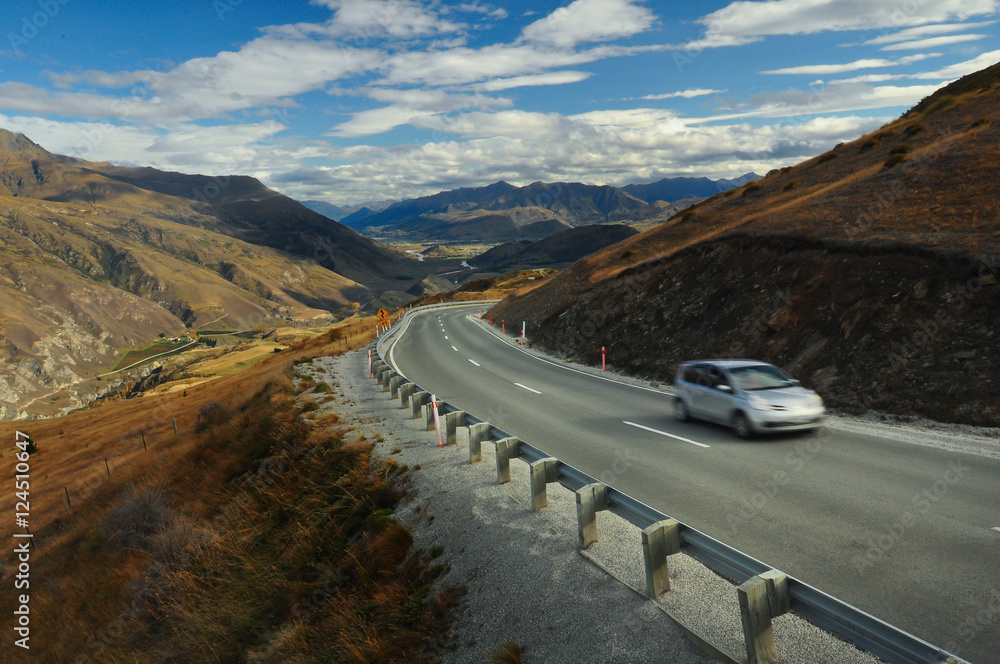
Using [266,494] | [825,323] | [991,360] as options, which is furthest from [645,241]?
[266,494]

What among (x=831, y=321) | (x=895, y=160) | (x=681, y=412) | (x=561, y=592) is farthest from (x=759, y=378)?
(x=895, y=160)

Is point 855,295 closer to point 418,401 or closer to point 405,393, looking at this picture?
point 418,401

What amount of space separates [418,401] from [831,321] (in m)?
12.9

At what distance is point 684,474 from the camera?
9102 millimetres

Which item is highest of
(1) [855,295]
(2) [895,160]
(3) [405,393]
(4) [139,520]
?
(2) [895,160]

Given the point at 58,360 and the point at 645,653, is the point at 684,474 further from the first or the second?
the point at 58,360

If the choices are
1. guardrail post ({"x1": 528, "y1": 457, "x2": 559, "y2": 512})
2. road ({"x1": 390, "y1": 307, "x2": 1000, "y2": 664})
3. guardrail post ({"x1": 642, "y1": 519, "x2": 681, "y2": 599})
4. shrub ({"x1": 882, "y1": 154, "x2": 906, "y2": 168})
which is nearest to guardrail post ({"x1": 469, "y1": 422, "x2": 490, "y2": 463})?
road ({"x1": 390, "y1": 307, "x2": 1000, "y2": 664})

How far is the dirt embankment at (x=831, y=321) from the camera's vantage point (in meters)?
13.3

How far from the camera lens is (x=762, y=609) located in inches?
166

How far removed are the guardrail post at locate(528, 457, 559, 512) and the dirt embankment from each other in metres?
9.99

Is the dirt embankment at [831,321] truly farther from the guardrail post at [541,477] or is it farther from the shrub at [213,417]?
Answer: the shrub at [213,417]

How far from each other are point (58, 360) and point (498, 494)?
215374mm

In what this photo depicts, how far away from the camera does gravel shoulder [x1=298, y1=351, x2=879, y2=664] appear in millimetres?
4629

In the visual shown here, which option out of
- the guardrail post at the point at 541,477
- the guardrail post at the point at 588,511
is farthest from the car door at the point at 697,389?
the guardrail post at the point at 588,511
